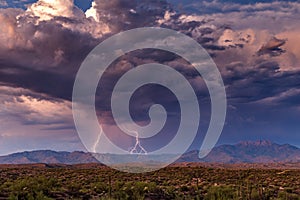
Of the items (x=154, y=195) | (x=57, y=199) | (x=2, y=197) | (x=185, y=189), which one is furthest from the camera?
(x=185, y=189)

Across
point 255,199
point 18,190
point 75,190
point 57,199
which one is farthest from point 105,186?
point 255,199

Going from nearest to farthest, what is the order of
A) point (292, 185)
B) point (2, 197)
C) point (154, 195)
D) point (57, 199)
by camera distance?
1. point (2, 197)
2. point (57, 199)
3. point (154, 195)
4. point (292, 185)

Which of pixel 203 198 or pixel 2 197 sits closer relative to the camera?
pixel 2 197

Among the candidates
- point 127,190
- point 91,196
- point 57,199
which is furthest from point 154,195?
point 57,199

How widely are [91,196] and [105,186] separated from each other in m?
4.60

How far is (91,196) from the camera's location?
4134 cm

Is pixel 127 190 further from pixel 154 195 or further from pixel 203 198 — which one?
pixel 203 198

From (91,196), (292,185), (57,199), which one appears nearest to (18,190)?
(57,199)

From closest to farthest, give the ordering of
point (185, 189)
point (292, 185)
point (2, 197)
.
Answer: point (2, 197)
point (185, 189)
point (292, 185)

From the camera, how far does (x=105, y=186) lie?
45844mm

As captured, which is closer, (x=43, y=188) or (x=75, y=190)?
(x=43, y=188)

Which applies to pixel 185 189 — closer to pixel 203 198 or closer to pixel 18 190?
pixel 203 198

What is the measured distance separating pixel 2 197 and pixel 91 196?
9.22 meters

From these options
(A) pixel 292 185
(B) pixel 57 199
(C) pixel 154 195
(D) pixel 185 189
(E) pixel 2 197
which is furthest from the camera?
(A) pixel 292 185
